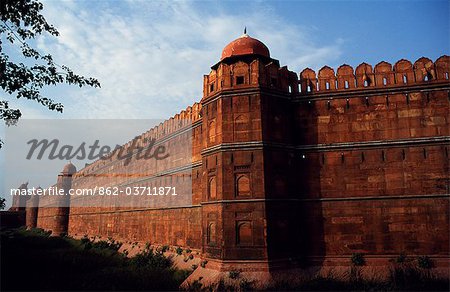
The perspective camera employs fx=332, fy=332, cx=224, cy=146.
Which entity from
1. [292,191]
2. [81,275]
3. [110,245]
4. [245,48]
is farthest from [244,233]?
[110,245]

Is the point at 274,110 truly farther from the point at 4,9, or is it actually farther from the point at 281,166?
the point at 4,9

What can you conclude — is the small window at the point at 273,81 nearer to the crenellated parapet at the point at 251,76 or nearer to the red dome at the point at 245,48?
the crenellated parapet at the point at 251,76

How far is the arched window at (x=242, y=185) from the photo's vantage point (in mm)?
10164

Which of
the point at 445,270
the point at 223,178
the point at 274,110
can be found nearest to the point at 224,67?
the point at 274,110

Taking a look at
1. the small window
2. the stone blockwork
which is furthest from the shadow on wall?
the small window

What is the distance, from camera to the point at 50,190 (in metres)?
40.0

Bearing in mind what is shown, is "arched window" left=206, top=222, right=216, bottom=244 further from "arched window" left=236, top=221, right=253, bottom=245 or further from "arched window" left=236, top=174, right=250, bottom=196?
"arched window" left=236, top=174, right=250, bottom=196

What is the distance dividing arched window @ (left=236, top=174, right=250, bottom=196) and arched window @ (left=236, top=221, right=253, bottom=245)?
0.88 meters

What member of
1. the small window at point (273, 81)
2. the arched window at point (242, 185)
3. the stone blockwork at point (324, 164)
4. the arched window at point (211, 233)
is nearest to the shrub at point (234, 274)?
the stone blockwork at point (324, 164)

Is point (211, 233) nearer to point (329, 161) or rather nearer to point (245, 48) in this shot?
point (329, 161)

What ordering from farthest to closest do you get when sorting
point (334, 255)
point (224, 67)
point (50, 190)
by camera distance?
point (50, 190), point (224, 67), point (334, 255)

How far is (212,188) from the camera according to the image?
35.6ft

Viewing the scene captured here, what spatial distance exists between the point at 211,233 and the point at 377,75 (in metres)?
7.48

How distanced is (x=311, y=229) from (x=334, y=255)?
101cm
